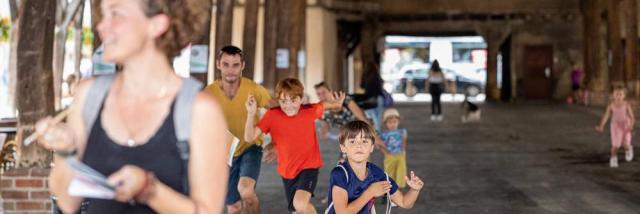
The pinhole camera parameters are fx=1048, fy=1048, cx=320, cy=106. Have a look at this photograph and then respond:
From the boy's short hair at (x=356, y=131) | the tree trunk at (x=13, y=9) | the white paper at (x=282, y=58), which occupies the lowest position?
the boy's short hair at (x=356, y=131)

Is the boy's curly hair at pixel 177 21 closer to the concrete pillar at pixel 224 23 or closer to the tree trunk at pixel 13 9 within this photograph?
the concrete pillar at pixel 224 23

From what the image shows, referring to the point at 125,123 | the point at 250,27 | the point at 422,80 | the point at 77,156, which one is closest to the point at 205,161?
the point at 125,123

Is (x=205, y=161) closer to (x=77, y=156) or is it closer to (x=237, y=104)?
(x=77, y=156)

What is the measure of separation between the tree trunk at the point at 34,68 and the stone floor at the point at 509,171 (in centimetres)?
241

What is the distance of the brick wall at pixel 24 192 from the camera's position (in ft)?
29.0

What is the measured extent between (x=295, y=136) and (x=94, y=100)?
14.7ft

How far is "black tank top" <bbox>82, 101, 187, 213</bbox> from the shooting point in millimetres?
2898

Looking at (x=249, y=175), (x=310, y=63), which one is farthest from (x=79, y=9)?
(x=249, y=175)

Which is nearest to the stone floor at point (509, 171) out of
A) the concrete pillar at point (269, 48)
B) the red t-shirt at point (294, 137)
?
the red t-shirt at point (294, 137)

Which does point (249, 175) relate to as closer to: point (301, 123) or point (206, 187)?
point (301, 123)

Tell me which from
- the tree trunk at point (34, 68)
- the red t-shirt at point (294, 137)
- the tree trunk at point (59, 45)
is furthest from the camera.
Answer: the tree trunk at point (59, 45)

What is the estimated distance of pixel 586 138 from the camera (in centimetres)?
1973

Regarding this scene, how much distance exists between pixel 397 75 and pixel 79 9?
26609 millimetres

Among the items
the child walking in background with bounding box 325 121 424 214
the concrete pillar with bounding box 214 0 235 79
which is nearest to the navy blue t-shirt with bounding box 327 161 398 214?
the child walking in background with bounding box 325 121 424 214
